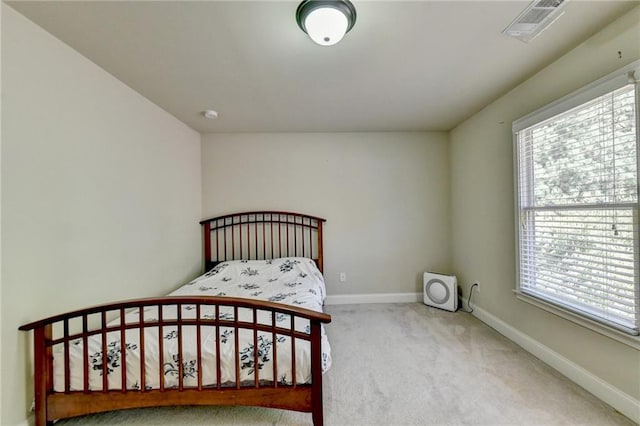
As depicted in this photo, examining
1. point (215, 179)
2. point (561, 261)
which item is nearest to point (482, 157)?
point (561, 261)

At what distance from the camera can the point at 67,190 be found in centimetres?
167

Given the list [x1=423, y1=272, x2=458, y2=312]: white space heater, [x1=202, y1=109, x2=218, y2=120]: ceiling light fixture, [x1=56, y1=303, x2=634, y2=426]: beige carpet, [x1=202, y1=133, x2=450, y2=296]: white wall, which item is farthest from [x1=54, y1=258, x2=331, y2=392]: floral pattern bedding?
[x1=423, y1=272, x2=458, y2=312]: white space heater

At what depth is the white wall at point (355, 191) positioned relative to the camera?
11.5 feet

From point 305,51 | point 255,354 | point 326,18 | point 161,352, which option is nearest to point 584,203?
point 326,18

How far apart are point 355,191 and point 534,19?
235 centimetres

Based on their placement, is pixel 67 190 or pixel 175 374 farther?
pixel 67 190

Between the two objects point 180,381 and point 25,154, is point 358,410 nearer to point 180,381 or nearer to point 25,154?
point 180,381

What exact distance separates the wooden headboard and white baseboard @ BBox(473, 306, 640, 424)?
214 centimetres

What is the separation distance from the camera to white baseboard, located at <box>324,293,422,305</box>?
11.6 ft

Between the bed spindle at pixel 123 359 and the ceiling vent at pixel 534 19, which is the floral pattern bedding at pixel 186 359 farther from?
the ceiling vent at pixel 534 19

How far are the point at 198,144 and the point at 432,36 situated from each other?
116 inches

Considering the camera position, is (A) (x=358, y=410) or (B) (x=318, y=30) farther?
(A) (x=358, y=410)

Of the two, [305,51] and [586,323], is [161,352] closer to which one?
[305,51]

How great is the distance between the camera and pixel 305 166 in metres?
3.53
